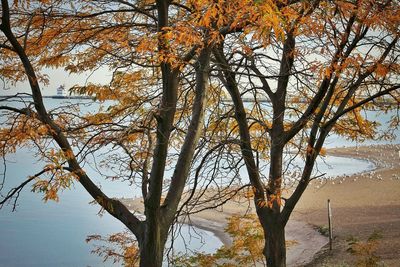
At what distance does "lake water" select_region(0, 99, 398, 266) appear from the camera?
21.5 meters

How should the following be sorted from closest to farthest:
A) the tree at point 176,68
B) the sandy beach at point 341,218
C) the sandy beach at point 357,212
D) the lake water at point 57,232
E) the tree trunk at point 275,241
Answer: the tree at point 176,68, the tree trunk at point 275,241, the sandy beach at point 357,212, the sandy beach at point 341,218, the lake water at point 57,232

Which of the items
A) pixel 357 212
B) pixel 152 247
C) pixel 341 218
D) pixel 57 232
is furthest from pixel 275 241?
pixel 57 232

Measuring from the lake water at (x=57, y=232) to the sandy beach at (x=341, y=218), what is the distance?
216cm

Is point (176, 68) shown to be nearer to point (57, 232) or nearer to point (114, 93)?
point (114, 93)

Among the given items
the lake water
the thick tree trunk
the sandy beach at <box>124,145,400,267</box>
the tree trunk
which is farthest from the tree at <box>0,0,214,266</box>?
the lake water

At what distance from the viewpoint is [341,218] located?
75.6ft

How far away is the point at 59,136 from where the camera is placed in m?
5.70

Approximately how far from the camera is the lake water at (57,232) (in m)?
21.5

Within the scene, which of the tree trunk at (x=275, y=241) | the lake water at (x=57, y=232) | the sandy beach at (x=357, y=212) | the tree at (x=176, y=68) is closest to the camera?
the tree at (x=176, y=68)

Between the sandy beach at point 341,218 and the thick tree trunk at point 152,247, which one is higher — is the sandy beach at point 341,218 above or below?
above

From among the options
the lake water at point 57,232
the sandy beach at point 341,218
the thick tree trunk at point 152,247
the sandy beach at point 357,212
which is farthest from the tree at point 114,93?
the lake water at point 57,232

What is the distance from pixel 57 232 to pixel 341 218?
1526 centimetres

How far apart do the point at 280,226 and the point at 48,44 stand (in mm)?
5046

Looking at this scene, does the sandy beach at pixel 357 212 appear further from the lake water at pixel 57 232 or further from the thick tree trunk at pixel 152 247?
the thick tree trunk at pixel 152 247
